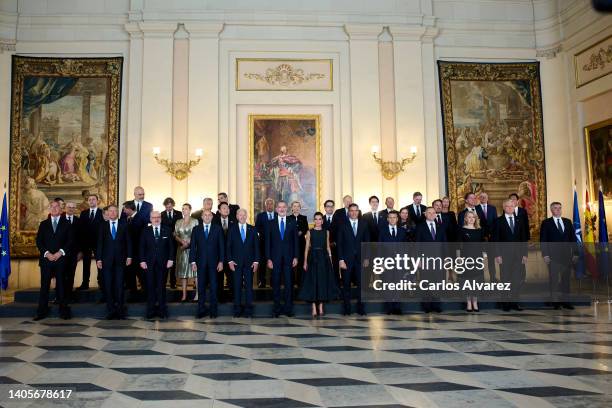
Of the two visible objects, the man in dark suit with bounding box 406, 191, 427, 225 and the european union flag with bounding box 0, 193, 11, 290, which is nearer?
the man in dark suit with bounding box 406, 191, 427, 225

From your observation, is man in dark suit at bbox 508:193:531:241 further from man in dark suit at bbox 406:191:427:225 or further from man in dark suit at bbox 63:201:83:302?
man in dark suit at bbox 63:201:83:302

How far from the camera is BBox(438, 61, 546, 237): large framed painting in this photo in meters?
12.9

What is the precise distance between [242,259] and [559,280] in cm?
557

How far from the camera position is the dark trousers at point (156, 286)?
820cm

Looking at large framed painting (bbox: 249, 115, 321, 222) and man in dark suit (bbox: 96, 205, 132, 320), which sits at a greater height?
large framed painting (bbox: 249, 115, 321, 222)

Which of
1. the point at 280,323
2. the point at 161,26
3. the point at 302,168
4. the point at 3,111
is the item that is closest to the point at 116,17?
the point at 161,26

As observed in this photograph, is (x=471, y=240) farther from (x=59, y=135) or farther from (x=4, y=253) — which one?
(x=59, y=135)

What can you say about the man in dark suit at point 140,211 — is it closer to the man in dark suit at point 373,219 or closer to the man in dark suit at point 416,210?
the man in dark suit at point 373,219

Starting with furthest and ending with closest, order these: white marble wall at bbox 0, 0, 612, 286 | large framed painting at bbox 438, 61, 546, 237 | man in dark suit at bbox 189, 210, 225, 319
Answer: large framed painting at bbox 438, 61, 546, 237 < white marble wall at bbox 0, 0, 612, 286 < man in dark suit at bbox 189, 210, 225, 319

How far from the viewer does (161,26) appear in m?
12.4

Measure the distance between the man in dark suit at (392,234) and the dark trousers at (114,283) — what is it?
165 inches

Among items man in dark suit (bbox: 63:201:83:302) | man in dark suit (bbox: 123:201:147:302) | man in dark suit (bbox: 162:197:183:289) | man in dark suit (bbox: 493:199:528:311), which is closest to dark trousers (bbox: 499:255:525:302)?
man in dark suit (bbox: 493:199:528:311)

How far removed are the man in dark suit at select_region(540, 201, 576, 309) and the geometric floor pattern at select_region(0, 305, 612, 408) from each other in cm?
136

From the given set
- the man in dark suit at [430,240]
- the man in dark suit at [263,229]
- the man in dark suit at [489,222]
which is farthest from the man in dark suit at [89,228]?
the man in dark suit at [489,222]
